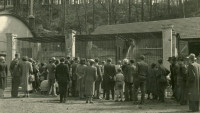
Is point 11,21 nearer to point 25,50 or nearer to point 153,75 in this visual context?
point 25,50

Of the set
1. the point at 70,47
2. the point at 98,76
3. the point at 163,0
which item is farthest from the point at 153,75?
the point at 163,0

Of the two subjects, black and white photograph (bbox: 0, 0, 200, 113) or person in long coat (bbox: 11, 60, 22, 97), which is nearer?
black and white photograph (bbox: 0, 0, 200, 113)

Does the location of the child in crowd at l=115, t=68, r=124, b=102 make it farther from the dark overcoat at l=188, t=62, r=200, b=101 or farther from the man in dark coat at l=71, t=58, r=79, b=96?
the dark overcoat at l=188, t=62, r=200, b=101

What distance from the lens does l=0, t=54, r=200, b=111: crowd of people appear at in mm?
12789

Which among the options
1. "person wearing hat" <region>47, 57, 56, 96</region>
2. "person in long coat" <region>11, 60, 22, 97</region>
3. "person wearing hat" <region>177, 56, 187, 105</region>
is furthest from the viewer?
"person wearing hat" <region>47, 57, 56, 96</region>

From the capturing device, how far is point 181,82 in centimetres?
1279

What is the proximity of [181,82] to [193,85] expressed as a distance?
7.07ft

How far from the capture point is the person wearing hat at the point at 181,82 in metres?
12.6

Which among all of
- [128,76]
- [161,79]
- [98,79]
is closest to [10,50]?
[98,79]

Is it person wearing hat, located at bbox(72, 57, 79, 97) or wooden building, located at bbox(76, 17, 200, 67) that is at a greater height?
wooden building, located at bbox(76, 17, 200, 67)

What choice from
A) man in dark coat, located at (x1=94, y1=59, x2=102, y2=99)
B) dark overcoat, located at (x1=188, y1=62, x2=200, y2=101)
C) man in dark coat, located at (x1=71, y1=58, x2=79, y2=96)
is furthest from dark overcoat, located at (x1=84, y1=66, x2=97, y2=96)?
dark overcoat, located at (x1=188, y1=62, x2=200, y2=101)

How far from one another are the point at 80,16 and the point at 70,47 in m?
42.0

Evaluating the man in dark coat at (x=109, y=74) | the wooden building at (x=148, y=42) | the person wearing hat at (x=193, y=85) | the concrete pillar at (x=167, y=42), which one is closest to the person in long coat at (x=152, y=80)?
the man in dark coat at (x=109, y=74)

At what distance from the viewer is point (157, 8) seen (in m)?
63.9
